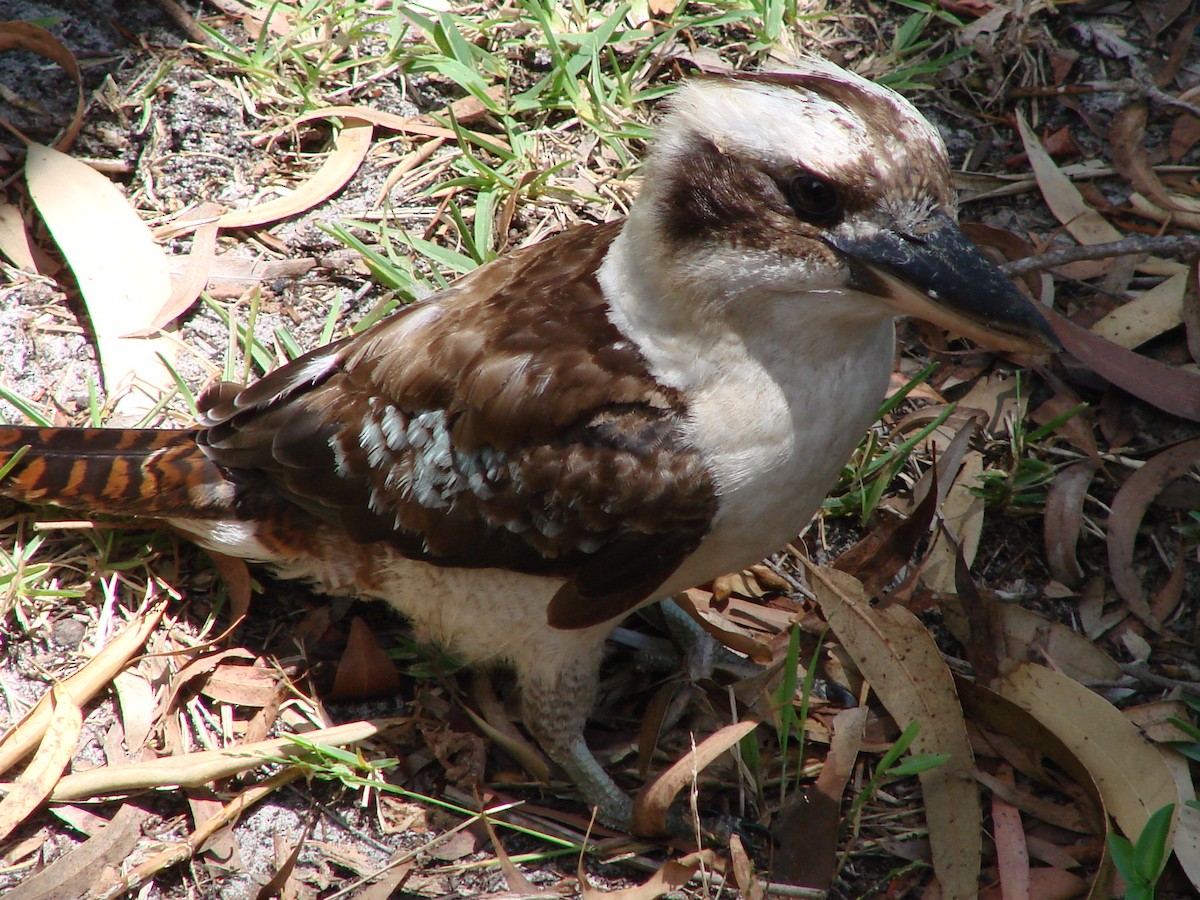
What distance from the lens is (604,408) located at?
107 inches

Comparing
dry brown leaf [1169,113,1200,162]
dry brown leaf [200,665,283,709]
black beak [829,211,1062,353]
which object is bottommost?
dry brown leaf [200,665,283,709]

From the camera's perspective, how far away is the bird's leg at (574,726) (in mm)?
3133

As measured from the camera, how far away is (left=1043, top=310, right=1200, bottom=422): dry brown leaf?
3.57 metres

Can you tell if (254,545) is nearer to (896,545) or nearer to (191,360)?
→ (191,360)

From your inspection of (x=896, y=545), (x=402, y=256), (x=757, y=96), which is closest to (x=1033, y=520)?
(x=896, y=545)

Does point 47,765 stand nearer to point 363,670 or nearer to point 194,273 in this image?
point 363,670

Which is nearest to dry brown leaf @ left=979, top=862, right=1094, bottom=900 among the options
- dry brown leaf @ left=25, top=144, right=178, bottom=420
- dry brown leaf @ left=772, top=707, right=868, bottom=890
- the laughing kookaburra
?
dry brown leaf @ left=772, top=707, right=868, bottom=890

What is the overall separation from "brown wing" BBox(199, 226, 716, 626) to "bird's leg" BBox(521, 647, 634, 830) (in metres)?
0.32

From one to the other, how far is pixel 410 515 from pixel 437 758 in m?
0.73

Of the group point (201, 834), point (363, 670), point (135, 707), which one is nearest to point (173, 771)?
point (201, 834)

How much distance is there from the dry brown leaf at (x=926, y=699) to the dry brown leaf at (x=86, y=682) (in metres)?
1.94

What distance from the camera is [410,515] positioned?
9.75 feet

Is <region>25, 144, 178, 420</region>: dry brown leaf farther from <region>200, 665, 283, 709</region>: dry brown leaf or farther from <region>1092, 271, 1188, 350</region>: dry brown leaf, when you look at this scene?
<region>1092, 271, 1188, 350</region>: dry brown leaf

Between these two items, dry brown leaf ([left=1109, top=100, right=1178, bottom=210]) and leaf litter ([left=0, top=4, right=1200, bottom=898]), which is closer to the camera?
leaf litter ([left=0, top=4, right=1200, bottom=898])
